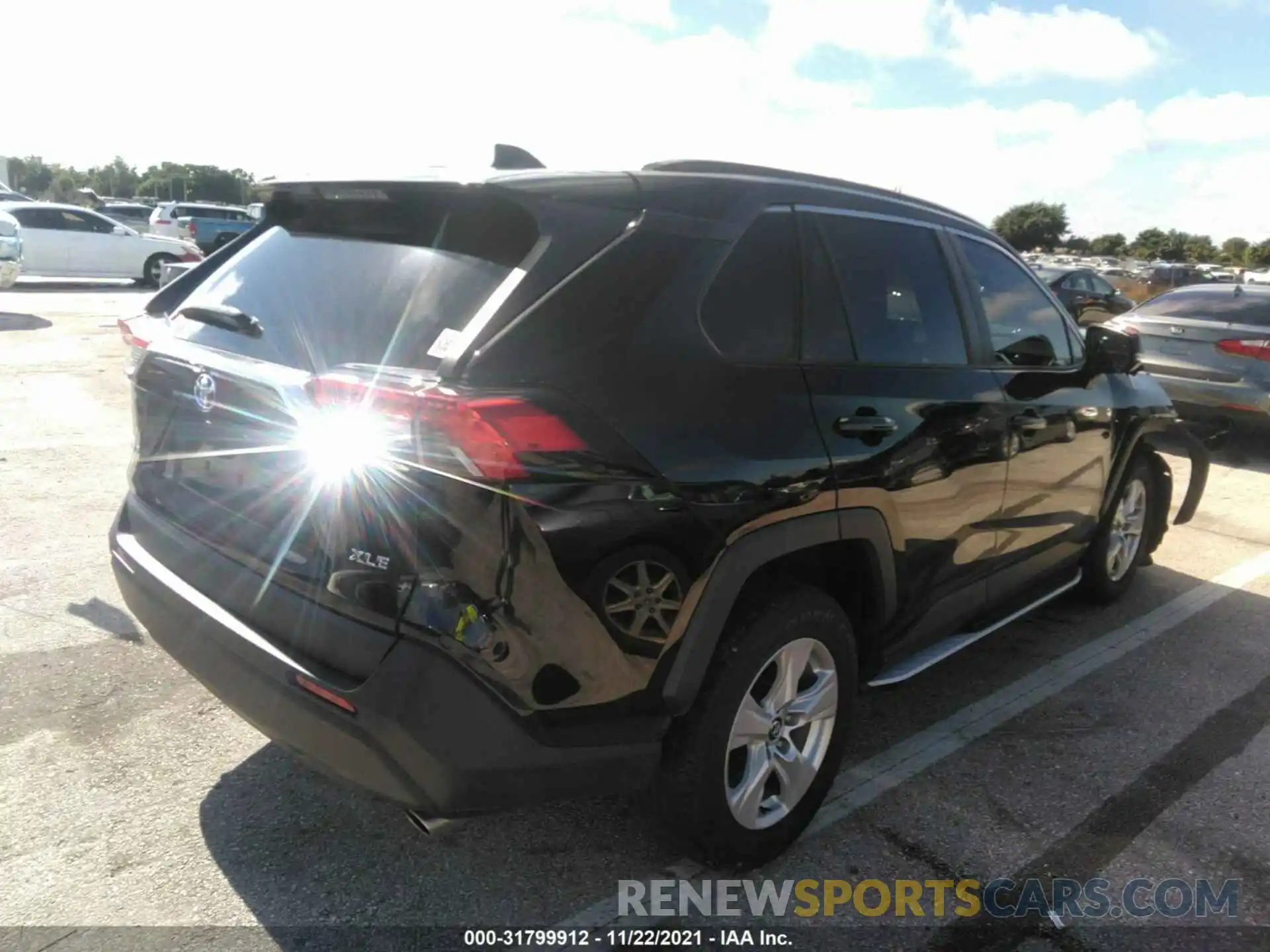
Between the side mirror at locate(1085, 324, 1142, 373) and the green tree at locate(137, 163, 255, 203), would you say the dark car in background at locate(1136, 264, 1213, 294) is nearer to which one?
the side mirror at locate(1085, 324, 1142, 373)

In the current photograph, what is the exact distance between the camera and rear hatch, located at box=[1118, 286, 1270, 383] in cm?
826

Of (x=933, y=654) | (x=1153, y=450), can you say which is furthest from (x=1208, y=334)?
(x=933, y=654)

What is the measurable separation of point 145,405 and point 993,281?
302 cm

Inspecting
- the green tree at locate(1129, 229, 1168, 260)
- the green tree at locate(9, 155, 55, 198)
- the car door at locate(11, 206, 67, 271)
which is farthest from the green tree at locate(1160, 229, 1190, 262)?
the green tree at locate(9, 155, 55, 198)

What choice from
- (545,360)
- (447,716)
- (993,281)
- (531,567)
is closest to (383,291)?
(545,360)

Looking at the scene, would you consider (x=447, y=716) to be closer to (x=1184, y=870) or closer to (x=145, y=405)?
(x=145, y=405)

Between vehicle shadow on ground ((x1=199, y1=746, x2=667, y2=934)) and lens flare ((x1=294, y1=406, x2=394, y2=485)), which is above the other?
lens flare ((x1=294, y1=406, x2=394, y2=485))

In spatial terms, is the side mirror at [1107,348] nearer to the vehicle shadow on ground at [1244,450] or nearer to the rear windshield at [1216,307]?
the vehicle shadow on ground at [1244,450]

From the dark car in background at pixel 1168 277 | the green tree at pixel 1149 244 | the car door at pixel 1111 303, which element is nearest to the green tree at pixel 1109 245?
the green tree at pixel 1149 244

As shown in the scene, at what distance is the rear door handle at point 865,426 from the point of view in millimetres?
2740

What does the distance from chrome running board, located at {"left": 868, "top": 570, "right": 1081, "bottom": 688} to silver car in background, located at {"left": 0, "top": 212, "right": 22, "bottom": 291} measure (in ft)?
49.5

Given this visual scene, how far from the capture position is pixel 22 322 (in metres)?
13.0

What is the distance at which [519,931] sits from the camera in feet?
8.13

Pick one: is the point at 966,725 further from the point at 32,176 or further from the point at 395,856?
the point at 32,176
